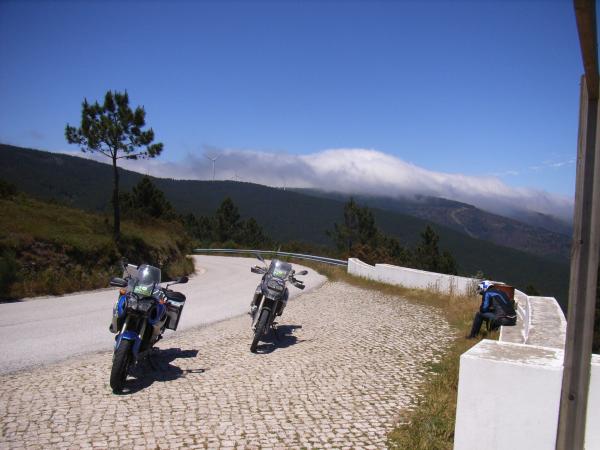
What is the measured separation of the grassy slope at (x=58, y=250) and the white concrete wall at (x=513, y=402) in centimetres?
1214

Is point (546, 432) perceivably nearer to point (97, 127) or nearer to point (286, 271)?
point (286, 271)

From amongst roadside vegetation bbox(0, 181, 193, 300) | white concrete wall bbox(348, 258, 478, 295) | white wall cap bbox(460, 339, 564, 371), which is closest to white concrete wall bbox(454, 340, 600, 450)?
white wall cap bbox(460, 339, 564, 371)

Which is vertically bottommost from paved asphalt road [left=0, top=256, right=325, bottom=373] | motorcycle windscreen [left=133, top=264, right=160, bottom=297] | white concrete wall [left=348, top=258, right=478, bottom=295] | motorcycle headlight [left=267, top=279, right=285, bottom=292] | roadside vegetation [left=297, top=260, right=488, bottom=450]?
paved asphalt road [left=0, top=256, right=325, bottom=373]

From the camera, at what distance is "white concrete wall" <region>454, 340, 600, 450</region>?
3.14m

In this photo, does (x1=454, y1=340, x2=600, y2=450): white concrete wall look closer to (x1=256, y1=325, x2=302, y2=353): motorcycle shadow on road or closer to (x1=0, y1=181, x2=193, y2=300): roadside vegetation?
(x1=256, y1=325, x2=302, y2=353): motorcycle shadow on road

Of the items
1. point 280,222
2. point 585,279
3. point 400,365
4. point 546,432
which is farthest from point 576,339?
point 280,222

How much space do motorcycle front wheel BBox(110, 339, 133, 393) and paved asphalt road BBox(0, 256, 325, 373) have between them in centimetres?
188

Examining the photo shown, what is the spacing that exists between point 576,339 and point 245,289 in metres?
14.6

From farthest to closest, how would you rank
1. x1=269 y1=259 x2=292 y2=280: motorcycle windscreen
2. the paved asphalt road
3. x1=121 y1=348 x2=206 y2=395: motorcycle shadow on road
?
x1=269 y1=259 x2=292 y2=280: motorcycle windscreen → the paved asphalt road → x1=121 y1=348 x2=206 y2=395: motorcycle shadow on road

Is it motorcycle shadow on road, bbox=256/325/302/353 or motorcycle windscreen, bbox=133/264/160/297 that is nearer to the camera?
motorcycle windscreen, bbox=133/264/160/297

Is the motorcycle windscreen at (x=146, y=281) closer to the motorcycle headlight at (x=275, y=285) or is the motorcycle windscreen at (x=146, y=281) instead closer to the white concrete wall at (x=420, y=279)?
the motorcycle headlight at (x=275, y=285)

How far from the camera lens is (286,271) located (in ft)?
28.0

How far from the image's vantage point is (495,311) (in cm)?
865

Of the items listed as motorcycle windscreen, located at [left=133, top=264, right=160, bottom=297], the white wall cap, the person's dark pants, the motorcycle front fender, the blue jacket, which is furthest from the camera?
the person's dark pants
